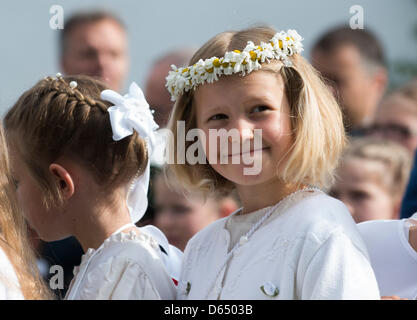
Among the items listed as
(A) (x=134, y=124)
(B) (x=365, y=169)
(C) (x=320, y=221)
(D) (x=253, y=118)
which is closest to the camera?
(C) (x=320, y=221)

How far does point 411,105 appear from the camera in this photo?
3695 millimetres

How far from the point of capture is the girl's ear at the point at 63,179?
2.12 metres

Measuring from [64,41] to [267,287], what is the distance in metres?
2.19

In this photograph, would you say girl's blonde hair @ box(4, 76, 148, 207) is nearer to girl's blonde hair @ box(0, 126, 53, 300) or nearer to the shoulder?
girl's blonde hair @ box(0, 126, 53, 300)

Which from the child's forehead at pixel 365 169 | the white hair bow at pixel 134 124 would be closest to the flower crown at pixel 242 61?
the white hair bow at pixel 134 124

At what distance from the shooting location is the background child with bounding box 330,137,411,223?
10.4ft

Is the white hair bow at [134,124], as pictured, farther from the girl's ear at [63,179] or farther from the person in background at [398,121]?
the person in background at [398,121]

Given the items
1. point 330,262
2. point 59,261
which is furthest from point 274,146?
point 59,261

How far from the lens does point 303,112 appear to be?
74.3 inches

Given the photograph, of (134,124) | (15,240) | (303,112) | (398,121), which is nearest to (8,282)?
(15,240)

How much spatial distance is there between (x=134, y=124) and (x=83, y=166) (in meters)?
0.20

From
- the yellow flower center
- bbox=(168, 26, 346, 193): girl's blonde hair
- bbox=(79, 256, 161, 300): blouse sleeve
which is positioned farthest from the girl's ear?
the yellow flower center

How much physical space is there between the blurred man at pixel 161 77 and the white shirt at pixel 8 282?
182 cm

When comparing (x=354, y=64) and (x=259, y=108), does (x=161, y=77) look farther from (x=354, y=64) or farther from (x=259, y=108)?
(x=259, y=108)
